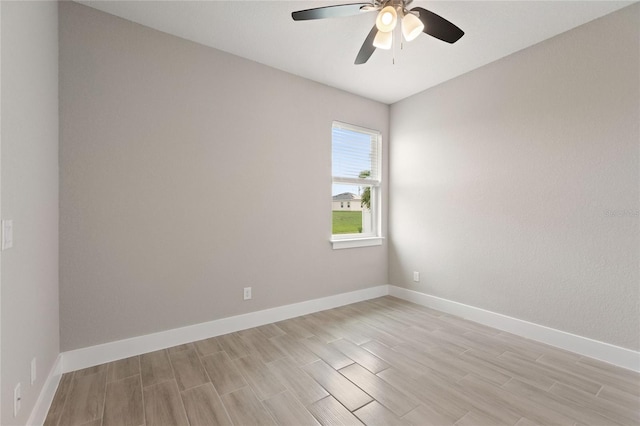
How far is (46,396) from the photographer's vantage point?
1.59 m

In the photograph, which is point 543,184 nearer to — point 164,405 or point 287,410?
point 287,410

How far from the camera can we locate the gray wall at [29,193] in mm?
1154

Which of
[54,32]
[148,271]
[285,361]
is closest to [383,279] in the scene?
[285,361]

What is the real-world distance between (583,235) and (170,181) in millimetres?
3522

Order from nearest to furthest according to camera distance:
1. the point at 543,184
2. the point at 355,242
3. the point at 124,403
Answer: the point at 124,403 < the point at 543,184 < the point at 355,242

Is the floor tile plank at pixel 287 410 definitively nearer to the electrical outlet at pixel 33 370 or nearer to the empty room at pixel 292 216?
the empty room at pixel 292 216

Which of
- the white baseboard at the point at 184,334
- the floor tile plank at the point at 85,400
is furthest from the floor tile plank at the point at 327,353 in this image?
the floor tile plank at the point at 85,400

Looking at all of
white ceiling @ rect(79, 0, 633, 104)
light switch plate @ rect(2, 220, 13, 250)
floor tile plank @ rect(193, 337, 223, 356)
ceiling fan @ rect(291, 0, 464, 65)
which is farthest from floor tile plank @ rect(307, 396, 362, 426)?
white ceiling @ rect(79, 0, 633, 104)

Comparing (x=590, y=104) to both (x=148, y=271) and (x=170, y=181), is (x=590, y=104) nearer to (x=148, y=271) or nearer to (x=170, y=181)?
(x=170, y=181)

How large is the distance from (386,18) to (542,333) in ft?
9.56

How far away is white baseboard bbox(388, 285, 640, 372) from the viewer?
2059 millimetres

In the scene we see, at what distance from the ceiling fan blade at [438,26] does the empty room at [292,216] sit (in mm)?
20

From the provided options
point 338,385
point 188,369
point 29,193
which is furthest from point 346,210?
point 29,193

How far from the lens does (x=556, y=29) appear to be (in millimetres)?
2305
